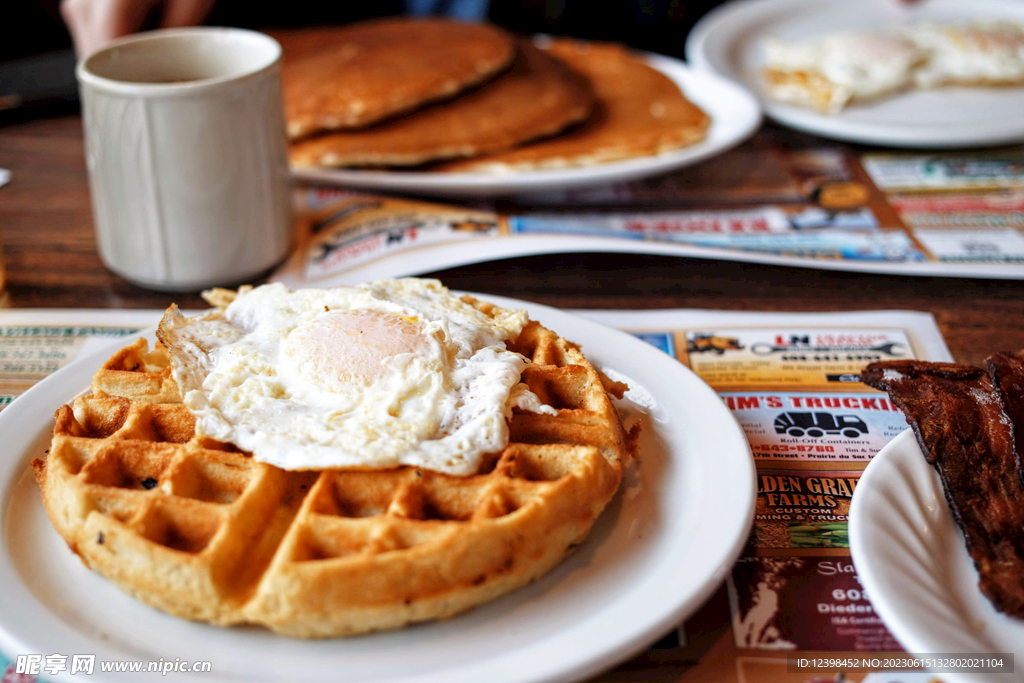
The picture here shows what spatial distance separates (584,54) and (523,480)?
207 centimetres

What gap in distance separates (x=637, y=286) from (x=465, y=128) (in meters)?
0.64

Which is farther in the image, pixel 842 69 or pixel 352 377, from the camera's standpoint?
pixel 842 69

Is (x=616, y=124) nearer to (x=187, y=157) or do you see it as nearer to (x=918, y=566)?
(x=187, y=157)

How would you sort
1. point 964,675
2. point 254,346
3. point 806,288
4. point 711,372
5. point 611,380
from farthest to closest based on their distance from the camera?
1. point 806,288
2. point 711,372
3. point 611,380
4. point 254,346
5. point 964,675

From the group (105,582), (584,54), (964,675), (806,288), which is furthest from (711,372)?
(584,54)

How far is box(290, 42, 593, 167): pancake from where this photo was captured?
195cm

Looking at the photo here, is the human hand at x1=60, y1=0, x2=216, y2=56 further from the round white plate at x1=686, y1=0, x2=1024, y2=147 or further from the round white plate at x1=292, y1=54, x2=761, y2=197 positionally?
the round white plate at x1=686, y1=0, x2=1024, y2=147

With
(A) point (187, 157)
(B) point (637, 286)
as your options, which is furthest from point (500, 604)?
(A) point (187, 157)

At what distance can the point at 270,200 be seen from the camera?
1659 millimetres

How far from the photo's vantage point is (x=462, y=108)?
212cm

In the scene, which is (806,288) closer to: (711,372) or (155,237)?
(711,372)

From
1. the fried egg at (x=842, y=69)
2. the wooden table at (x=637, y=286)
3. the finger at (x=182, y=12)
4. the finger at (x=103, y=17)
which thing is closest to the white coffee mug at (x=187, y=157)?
the wooden table at (x=637, y=286)

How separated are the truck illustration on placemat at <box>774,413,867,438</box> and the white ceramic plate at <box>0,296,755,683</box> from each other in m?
0.24

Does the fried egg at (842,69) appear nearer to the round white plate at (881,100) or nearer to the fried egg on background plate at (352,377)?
the round white plate at (881,100)
